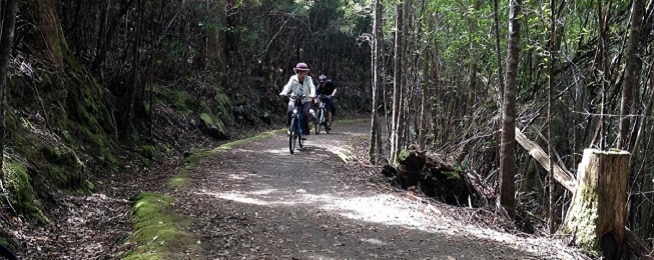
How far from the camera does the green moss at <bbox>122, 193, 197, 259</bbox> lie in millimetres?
4832

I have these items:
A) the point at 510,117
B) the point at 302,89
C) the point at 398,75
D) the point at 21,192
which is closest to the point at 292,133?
the point at 302,89

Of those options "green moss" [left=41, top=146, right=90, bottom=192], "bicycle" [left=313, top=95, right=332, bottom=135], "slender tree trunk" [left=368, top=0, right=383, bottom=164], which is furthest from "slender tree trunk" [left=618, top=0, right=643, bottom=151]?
"bicycle" [left=313, top=95, right=332, bottom=135]

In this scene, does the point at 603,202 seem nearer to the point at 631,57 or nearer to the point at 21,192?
the point at 631,57

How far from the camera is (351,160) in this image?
39.3 ft

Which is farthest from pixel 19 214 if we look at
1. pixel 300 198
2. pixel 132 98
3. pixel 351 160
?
pixel 351 160

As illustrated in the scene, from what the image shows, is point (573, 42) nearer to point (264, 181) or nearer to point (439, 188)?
point (439, 188)

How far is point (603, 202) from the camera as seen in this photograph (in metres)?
6.49

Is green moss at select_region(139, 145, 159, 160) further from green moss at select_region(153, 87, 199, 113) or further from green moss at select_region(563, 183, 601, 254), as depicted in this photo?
green moss at select_region(563, 183, 601, 254)

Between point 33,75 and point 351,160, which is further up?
point 33,75

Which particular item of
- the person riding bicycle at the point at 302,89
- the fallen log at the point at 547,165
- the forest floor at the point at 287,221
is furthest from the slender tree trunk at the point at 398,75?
the fallen log at the point at 547,165

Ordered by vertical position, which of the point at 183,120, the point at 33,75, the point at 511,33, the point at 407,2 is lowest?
the point at 183,120

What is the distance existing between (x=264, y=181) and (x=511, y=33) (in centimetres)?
439

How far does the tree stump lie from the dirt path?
14.8 inches

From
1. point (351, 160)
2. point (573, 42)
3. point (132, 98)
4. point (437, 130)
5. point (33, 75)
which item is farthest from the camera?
point (437, 130)
